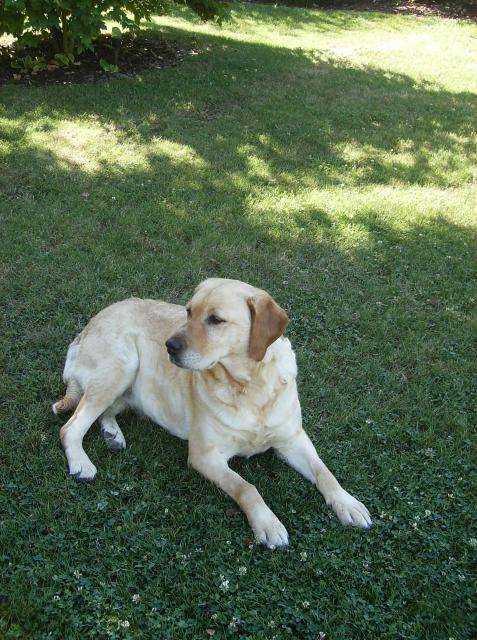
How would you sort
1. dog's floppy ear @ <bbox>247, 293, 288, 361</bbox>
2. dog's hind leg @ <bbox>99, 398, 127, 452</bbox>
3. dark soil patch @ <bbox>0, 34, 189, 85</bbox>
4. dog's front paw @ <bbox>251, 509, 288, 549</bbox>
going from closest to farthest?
dog's front paw @ <bbox>251, 509, 288, 549</bbox> → dog's floppy ear @ <bbox>247, 293, 288, 361</bbox> → dog's hind leg @ <bbox>99, 398, 127, 452</bbox> → dark soil patch @ <bbox>0, 34, 189, 85</bbox>

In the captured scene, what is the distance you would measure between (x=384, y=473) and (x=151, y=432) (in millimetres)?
1649

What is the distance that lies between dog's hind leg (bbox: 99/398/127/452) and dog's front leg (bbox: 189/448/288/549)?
56 centimetres

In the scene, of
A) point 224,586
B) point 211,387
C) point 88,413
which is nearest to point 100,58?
point 88,413

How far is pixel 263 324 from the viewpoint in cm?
348

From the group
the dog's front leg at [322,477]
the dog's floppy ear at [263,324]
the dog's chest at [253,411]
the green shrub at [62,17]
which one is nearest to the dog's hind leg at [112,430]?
the dog's chest at [253,411]

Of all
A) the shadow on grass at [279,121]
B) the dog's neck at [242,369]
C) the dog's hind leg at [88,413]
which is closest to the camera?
the dog's neck at [242,369]

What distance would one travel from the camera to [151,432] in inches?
166

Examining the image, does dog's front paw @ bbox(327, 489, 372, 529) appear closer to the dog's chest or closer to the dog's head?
the dog's chest

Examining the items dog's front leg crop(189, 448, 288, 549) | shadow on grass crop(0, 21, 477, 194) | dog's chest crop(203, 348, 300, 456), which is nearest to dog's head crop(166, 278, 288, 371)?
dog's chest crop(203, 348, 300, 456)

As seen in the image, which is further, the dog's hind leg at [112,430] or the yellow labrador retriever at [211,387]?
the dog's hind leg at [112,430]

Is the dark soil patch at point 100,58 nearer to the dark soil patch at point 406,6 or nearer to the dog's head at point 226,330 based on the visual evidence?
the dark soil patch at point 406,6

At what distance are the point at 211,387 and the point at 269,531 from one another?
3.05 feet

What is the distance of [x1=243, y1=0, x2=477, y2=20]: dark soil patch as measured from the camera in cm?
1767

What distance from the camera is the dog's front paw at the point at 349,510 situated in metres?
3.51
